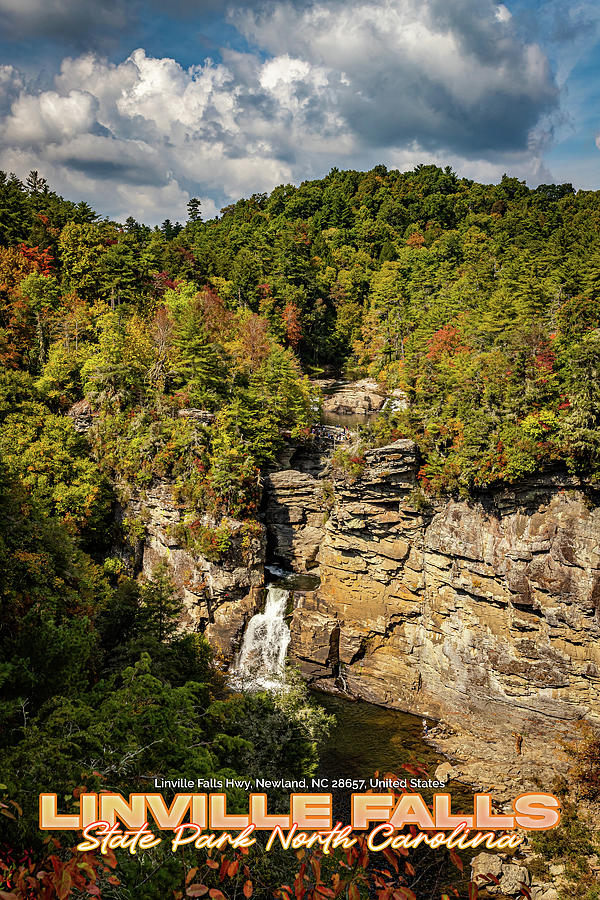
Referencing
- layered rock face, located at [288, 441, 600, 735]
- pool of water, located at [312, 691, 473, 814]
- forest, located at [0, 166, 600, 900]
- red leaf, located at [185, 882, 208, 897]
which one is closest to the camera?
red leaf, located at [185, 882, 208, 897]

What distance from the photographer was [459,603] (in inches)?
1013

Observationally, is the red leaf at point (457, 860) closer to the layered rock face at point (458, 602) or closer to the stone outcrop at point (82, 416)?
the layered rock face at point (458, 602)

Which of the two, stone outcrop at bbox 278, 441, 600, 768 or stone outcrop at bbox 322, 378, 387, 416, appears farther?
stone outcrop at bbox 322, 378, 387, 416

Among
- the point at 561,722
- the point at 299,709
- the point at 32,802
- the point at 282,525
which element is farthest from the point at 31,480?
the point at 561,722

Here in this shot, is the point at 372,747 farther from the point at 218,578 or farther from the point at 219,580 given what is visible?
the point at 218,578

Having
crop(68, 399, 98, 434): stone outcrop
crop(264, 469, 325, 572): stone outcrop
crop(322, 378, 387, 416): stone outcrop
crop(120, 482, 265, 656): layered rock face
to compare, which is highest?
crop(322, 378, 387, 416): stone outcrop

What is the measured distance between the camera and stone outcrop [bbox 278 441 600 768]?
22.6 m

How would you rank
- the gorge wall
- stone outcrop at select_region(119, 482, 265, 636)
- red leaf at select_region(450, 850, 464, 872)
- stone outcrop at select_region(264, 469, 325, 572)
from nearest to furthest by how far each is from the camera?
1. red leaf at select_region(450, 850, 464, 872)
2. the gorge wall
3. stone outcrop at select_region(119, 482, 265, 636)
4. stone outcrop at select_region(264, 469, 325, 572)

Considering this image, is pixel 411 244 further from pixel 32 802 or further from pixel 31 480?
pixel 32 802

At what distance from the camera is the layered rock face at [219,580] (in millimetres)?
29453

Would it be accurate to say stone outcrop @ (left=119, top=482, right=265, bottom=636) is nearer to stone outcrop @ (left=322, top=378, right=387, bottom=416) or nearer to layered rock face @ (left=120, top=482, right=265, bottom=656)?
layered rock face @ (left=120, top=482, right=265, bottom=656)

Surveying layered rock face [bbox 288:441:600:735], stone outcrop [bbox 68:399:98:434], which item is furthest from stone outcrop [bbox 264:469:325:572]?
stone outcrop [bbox 68:399:98:434]

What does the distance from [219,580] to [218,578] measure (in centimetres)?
12

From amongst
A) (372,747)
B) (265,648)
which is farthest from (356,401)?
(372,747)
